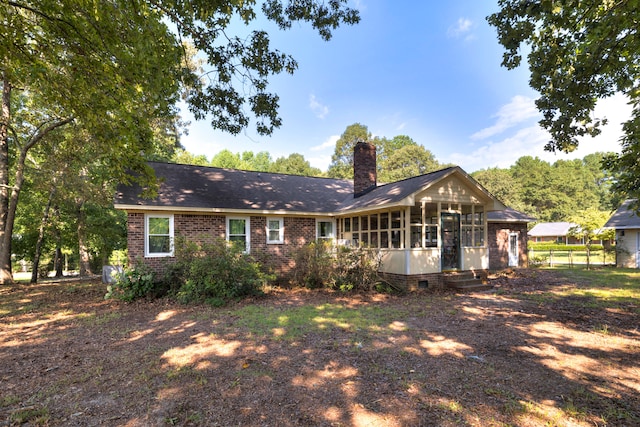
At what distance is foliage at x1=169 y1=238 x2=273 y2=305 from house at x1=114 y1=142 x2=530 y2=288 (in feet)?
4.05

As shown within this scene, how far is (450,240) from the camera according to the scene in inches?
472

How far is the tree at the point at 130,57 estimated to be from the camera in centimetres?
498

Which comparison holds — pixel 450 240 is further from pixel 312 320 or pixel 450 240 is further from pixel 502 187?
pixel 502 187

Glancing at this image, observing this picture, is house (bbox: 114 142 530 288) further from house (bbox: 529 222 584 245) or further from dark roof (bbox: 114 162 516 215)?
house (bbox: 529 222 584 245)

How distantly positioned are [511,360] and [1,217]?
17.8 m

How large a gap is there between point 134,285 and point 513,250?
61.6 feet

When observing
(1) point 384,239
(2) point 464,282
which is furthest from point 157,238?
(2) point 464,282

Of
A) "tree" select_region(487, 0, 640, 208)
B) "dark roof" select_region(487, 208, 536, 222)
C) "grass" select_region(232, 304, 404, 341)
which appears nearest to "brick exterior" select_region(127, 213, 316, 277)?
"grass" select_region(232, 304, 404, 341)

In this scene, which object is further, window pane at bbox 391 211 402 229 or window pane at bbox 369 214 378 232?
window pane at bbox 369 214 378 232

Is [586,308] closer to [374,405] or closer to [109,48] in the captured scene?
[374,405]

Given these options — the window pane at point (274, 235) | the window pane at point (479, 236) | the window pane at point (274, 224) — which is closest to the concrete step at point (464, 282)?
the window pane at point (479, 236)

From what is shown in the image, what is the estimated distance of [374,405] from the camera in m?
3.41

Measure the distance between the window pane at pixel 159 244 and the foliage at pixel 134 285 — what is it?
1069mm

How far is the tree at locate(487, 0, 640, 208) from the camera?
18.7ft
